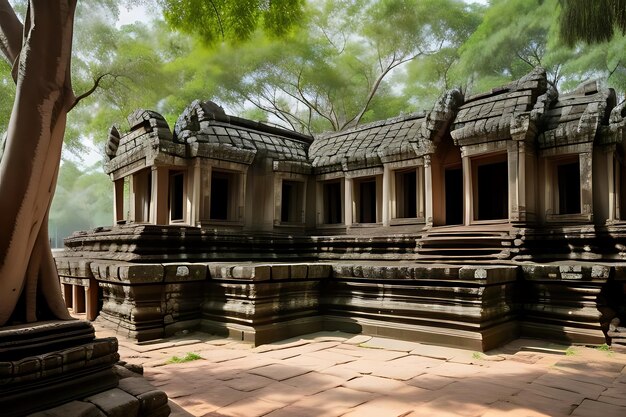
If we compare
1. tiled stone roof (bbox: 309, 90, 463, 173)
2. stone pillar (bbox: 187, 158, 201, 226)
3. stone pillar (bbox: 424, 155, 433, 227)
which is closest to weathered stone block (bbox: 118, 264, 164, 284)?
stone pillar (bbox: 187, 158, 201, 226)

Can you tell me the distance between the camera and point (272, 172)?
10969mm

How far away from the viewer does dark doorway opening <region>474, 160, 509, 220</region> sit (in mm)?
11523

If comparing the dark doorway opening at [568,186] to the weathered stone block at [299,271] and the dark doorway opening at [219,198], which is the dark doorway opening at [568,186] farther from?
the dark doorway opening at [219,198]

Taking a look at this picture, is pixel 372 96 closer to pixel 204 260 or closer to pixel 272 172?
pixel 272 172

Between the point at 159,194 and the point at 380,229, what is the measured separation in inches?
204

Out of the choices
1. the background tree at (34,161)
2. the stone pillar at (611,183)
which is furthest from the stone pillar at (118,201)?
the stone pillar at (611,183)

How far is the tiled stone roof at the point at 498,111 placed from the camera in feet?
27.4

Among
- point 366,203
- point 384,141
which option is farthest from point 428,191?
point 366,203

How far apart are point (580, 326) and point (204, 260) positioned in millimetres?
6295

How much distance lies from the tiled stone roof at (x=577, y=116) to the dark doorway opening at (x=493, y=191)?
272 centimetres

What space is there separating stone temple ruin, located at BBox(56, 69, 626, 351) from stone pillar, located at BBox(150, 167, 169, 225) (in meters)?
0.03

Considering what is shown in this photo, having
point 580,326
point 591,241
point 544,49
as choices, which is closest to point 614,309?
point 580,326

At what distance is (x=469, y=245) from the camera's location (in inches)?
316

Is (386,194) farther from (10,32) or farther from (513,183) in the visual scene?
(10,32)
